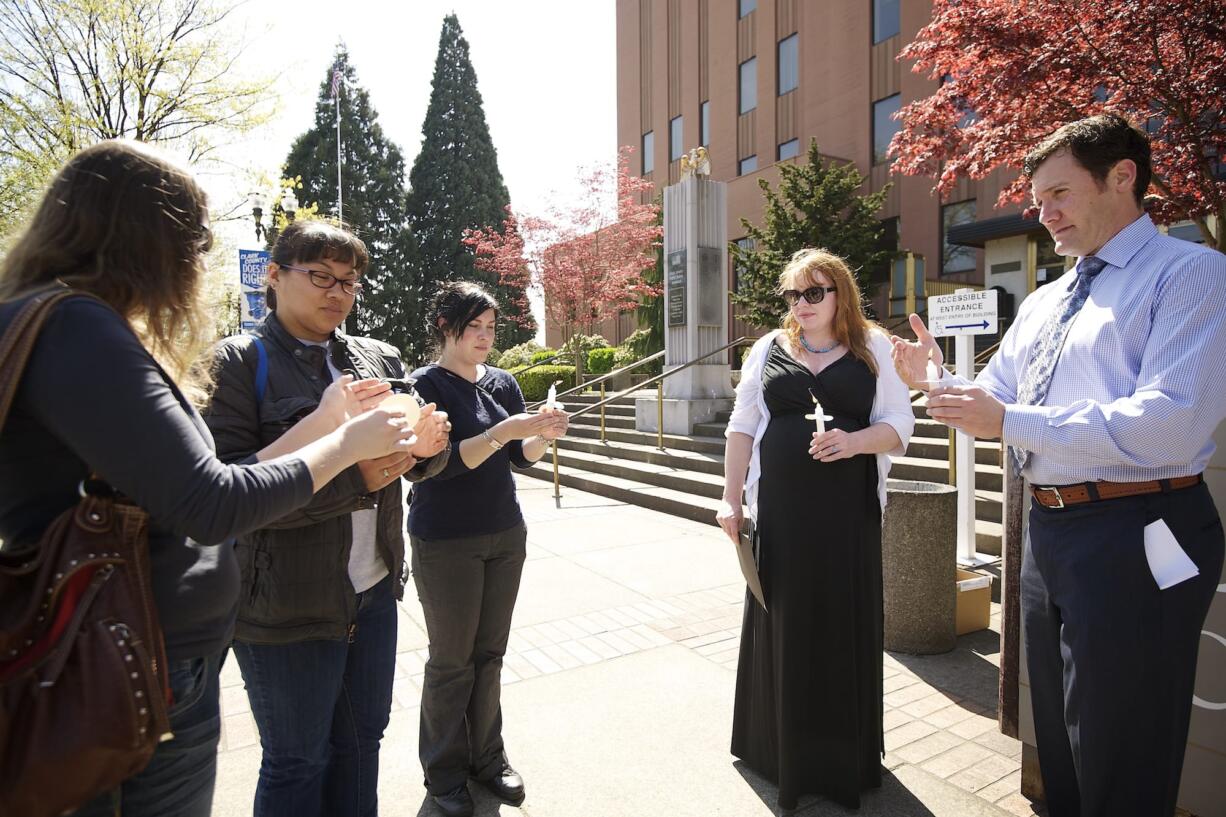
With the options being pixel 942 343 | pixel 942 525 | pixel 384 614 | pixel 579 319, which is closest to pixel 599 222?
pixel 579 319

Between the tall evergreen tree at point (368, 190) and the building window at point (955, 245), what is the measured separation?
25.0m

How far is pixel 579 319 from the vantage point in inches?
→ 893

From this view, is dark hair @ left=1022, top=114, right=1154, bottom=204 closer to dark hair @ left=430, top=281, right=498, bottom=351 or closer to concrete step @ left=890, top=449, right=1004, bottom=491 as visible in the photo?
dark hair @ left=430, top=281, right=498, bottom=351

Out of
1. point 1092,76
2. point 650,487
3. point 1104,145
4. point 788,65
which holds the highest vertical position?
point 788,65

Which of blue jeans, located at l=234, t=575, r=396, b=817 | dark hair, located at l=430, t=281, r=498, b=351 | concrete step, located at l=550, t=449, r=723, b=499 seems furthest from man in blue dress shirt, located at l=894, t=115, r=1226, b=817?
concrete step, located at l=550, t=449, r=723, b=499

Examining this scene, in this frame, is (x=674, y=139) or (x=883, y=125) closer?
(x=883, y=125)

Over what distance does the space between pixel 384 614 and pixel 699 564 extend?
14.0ft

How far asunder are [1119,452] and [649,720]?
2416 mm

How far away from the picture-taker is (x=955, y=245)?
57.4ft

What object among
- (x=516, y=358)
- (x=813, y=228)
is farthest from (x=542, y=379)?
(x=813, y=228)

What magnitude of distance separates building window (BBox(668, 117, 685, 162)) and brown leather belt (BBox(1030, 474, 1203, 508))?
26.0 m

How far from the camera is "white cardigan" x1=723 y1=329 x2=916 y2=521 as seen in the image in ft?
9.27

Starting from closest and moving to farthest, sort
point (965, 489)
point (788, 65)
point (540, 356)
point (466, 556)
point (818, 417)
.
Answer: point (818, 417), point (466, 556), point (965, 489), point (788, 65), point (540, 356)

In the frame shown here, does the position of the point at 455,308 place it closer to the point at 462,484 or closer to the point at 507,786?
the point at 462,484
